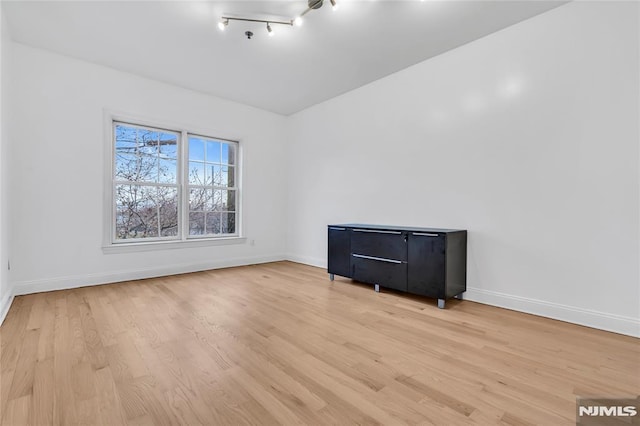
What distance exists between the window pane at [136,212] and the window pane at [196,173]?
579 mm

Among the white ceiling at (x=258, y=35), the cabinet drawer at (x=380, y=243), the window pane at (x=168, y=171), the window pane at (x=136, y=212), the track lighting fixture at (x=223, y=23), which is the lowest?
the cabinet drawer at (x=380, y=243)

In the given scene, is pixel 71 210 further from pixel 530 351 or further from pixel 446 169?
pixel 530 351

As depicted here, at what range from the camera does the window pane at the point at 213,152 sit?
4895 mm

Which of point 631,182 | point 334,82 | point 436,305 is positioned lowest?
point 436,305

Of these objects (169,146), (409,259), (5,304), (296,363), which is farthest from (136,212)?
(409,259)

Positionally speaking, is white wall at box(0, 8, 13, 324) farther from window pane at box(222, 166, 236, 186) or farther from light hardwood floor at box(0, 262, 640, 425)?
window pane at box(222, 166, 236, 186)

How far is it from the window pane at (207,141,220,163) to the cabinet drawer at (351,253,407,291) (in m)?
2.89

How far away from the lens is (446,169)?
3363mm

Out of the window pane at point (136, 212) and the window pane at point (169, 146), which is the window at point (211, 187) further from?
A: the window pane at point (136, 212)

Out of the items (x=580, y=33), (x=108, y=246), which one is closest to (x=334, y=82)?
(x=580, y=33)

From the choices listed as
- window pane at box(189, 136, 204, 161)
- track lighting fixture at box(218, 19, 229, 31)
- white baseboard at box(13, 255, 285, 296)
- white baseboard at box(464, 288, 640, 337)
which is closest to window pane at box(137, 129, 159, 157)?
window pane at box(189, 136, 204, 161)

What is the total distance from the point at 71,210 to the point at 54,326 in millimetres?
1718

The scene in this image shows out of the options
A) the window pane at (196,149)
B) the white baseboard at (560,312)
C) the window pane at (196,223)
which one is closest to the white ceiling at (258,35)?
the window pane at (196,149)

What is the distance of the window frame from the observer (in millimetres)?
3809
